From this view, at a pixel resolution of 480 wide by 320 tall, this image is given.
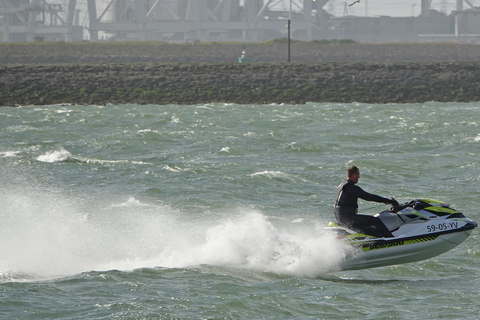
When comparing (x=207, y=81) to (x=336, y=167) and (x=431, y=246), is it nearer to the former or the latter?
(x=336, y=167)

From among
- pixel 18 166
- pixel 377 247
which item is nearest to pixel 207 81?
pixel 18 166

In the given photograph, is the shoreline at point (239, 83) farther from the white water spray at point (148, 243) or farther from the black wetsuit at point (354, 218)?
the black wetsuit at point (354, 218)

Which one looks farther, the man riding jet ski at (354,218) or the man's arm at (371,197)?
the man riding jet ski at (354,218)

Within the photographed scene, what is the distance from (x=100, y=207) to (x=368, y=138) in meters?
14.6

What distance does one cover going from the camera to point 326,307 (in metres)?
10.2

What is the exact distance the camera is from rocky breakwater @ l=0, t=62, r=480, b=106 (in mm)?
47844

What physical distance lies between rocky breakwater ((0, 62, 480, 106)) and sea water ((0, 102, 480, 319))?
13246 mm

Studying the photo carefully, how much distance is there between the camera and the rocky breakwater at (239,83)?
4784cm

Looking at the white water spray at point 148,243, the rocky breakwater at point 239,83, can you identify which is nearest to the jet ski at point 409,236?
the white water spray at point 148,243

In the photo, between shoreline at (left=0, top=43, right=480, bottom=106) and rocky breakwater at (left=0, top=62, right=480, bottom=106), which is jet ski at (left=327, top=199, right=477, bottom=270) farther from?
rocky breakwater at (left=0, top=62, right=480, bottom=106)

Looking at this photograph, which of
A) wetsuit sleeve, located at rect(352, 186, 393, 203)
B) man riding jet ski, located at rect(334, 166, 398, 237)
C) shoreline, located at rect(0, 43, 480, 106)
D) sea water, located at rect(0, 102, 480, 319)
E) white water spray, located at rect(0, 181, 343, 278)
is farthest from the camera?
shoreline, located at rect(0, 43, 480, 106)

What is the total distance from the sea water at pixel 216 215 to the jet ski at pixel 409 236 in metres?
0.32

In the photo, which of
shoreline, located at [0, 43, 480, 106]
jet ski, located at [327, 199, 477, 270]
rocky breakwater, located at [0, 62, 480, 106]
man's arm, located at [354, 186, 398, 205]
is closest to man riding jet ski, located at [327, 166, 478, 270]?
jet ski, located at [327, 199, 477, 270]

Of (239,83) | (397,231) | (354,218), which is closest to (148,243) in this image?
(354,218)
